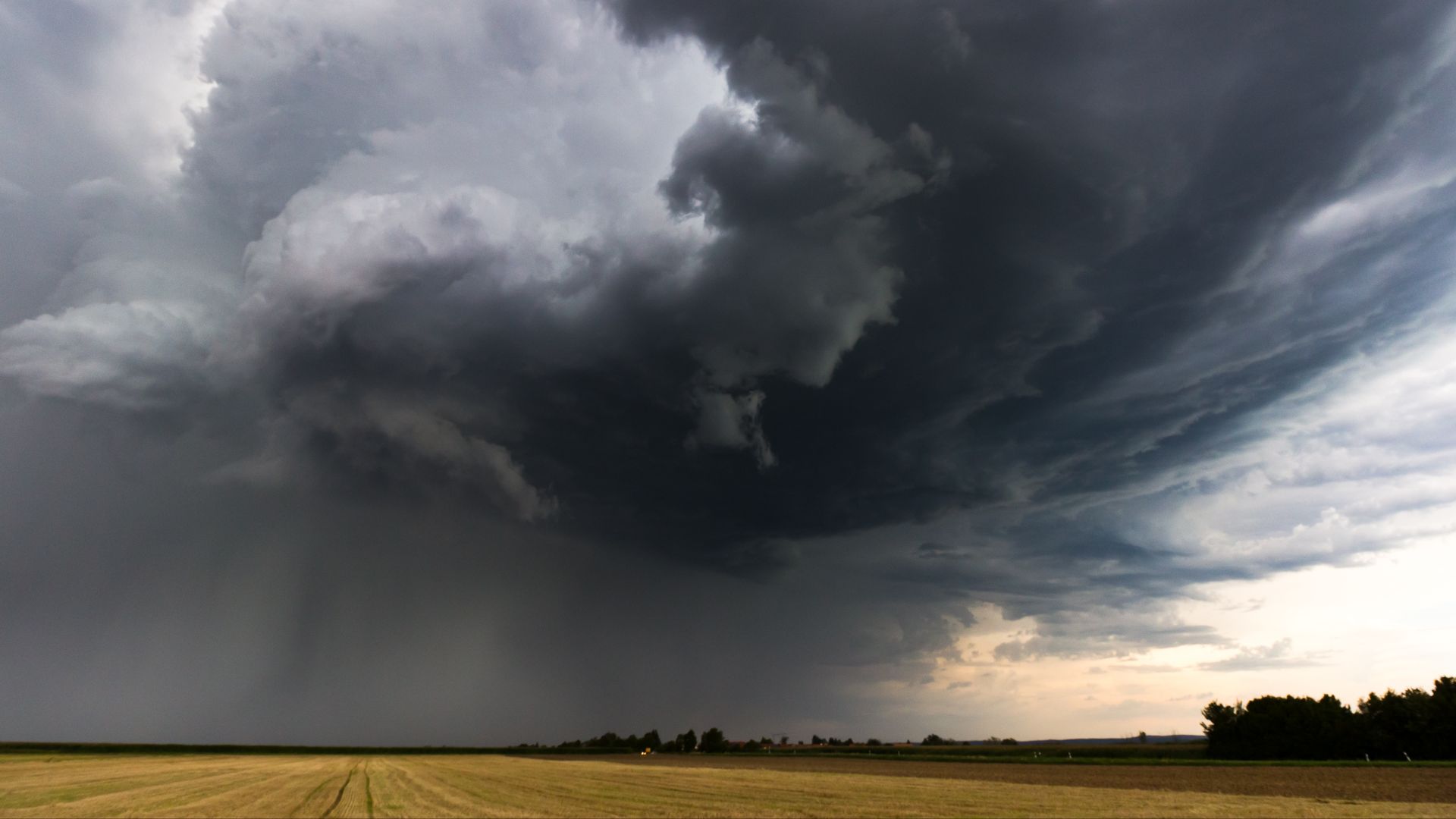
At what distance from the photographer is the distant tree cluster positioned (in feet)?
254

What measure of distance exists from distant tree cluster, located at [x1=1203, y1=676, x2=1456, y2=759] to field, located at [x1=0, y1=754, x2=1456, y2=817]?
828 inches

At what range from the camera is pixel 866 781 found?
179 ft

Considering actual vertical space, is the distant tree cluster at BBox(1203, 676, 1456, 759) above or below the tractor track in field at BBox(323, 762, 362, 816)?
above

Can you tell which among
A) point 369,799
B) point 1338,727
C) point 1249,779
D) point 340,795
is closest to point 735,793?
point 369,799

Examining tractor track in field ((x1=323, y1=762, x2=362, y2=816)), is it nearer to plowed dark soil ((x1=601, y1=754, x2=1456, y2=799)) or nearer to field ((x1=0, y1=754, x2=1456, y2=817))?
field ((x1=0, y1=754, x2=1456, y2=817))

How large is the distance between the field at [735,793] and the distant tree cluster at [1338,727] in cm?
2102

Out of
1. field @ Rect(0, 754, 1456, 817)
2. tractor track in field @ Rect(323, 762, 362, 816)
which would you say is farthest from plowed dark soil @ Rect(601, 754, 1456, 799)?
tractor track in field @ Rect(323, 762, 362, 816)

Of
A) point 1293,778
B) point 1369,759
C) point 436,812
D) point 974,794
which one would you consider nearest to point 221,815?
point 436,812

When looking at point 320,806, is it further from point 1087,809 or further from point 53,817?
point 1087,809

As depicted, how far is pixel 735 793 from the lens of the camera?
44.2 metres

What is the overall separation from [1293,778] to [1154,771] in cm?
1652

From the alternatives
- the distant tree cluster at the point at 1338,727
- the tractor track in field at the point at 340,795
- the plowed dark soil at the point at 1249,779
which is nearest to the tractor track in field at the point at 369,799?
the tractor track in field at the point at 340,795

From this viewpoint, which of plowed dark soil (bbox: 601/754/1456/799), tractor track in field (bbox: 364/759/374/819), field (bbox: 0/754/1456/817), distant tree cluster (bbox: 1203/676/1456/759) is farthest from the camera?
distant tree cluster (bbox: 1203/676/1456/759)

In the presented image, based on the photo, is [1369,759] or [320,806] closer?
[320,806]
